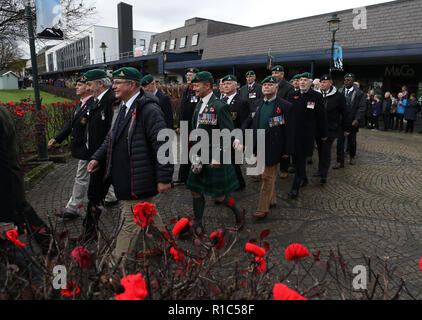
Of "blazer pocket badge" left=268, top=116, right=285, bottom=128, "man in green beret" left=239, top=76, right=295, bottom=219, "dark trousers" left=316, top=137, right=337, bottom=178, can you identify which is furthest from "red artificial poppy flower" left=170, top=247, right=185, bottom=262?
"dark trousers" left=316, top=137, right=337, bottom=178

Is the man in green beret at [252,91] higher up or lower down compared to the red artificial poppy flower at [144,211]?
higher up

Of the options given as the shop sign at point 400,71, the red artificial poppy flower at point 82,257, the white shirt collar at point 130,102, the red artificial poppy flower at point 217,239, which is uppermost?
the shop sign at point 400,71

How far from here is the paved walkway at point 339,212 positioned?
11.8ft

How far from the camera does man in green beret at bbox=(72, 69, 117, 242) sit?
334 centimetres

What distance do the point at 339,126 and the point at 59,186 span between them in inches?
243

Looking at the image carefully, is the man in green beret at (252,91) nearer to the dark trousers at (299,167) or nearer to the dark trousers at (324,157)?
the dark trousers at (324,157)

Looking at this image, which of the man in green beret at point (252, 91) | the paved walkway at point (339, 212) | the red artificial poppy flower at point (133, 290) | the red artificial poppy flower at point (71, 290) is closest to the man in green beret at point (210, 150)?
the paved walkway at point (339, 212)

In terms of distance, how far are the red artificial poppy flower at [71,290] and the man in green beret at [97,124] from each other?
1925 mm

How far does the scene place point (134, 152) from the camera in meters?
2.80

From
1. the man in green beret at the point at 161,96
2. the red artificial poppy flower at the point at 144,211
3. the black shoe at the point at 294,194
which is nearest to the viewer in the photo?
the red artificial poppy flower at the point at 144,211

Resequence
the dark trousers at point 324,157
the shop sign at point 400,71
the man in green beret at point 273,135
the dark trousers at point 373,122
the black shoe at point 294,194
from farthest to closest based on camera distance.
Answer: the shop sign at point 400,71 → the dark trousers at point 373,122 → the dark trousers at point 324,157 → the black shoe at point 294,194 → the man in green beret at point 273,135

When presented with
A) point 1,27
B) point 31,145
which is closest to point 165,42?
point 1,27

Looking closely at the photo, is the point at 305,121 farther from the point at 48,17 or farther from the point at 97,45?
the point at 97,45

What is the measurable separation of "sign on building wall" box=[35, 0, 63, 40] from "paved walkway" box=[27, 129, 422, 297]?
2.94 m
